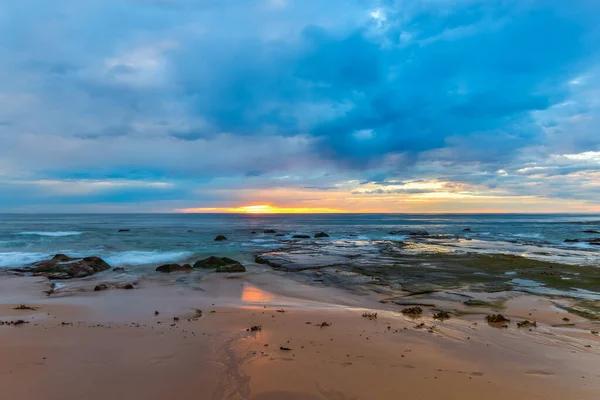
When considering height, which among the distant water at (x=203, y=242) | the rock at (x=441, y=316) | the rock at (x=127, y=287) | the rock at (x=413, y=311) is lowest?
the distant water at (x=203, y=242)

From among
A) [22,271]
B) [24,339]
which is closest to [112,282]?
[22,271]

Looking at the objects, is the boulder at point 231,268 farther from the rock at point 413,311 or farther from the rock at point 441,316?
the rock at point 441,316

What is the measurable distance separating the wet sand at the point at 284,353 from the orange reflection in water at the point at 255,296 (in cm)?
106

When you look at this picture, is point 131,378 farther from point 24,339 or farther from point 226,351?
point 24,339

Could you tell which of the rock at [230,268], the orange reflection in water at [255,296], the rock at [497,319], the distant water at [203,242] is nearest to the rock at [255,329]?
the orange reflection in water at [255,296]

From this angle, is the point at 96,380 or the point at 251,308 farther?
the point at 251,308

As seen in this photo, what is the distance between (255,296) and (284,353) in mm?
6736

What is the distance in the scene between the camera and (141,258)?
26.8 metres

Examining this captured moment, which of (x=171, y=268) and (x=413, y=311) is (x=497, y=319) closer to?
(x=413, y=311)

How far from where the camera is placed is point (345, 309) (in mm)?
11094

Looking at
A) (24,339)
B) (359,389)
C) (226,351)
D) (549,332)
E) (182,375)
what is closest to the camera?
(359,389)

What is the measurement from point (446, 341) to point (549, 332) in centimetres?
318

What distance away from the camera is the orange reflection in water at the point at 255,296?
12.8 m

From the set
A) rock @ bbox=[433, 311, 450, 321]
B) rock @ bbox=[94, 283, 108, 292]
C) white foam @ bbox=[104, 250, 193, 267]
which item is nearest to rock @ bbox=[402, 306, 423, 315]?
rock @ bbox=[433, 311, 450, 321]
